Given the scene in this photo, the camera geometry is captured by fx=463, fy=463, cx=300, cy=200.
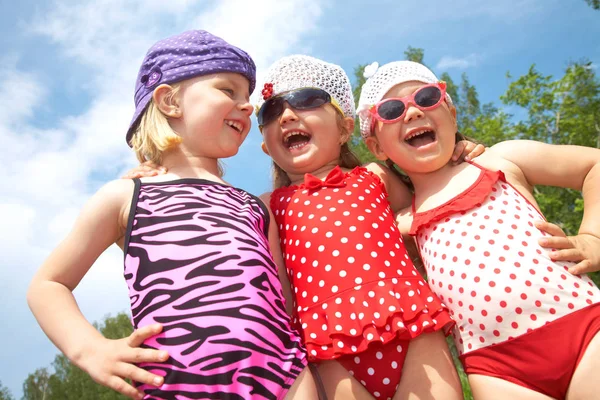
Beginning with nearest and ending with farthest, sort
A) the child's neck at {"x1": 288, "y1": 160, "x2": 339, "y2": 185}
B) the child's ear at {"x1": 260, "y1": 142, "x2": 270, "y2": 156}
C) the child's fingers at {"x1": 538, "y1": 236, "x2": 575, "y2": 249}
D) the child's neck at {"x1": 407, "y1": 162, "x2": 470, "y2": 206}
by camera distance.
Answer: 1. the child's fingers at {"x1": 538, "y1": 236, "x2": 575, "y2": 249}
2. the child's neck at {"x1": 407, "y1": 162, "x2": 470, "y2": 206}
3. the child's neck at {"x1": 288, "y1": 160, "x2": 339, "y2": 185}
4. the child's ear at {"x1": 260, "y1": 142, "x2": 270, "y2": 156}

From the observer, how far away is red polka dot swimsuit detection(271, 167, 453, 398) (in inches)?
89.1

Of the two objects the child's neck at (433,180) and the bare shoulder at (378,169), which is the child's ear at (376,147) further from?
the child's neck at (433,180)

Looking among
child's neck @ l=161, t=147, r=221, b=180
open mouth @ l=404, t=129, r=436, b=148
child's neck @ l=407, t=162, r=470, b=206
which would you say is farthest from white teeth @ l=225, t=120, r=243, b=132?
child's neck @ l=407, t=162, r=470, b=206

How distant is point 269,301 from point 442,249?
3.41 ft

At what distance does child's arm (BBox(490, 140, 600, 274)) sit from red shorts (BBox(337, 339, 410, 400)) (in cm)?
109

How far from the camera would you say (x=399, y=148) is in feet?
10.1

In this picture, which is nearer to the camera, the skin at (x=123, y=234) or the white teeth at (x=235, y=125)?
the skin at (x=123, y=234)

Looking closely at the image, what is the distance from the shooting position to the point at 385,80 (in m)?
3.20

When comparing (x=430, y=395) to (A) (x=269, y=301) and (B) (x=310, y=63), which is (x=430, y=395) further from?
(B) (x=310, y=63)

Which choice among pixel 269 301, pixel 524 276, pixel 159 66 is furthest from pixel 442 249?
pixel 159 66

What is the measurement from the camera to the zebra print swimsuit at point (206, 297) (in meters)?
1.96

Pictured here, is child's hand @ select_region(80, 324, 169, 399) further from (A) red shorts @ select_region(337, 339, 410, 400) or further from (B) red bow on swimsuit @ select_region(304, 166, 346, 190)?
(B) red bow on swimsuit @ select_region(304, 166, 346, 190)

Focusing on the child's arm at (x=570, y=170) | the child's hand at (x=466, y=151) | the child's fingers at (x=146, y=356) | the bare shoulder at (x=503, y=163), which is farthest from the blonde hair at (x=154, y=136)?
the child's arm at (x=570, y=170)

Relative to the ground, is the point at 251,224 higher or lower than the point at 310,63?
lower
